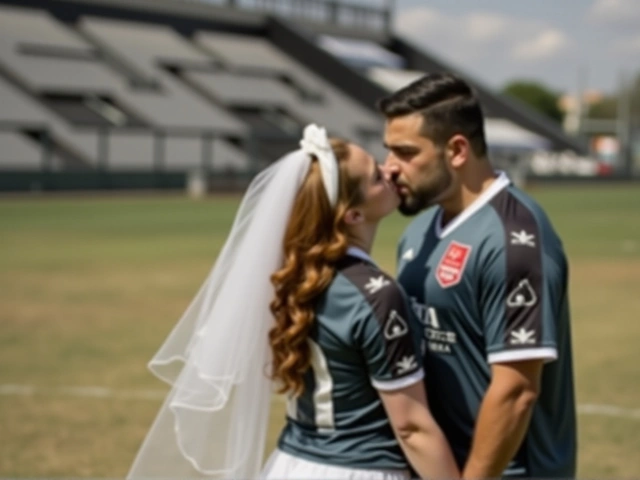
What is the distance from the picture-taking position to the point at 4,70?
49.4 m

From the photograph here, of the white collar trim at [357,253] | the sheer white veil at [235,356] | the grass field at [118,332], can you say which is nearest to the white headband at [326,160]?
the sheer white veil at [235,356]

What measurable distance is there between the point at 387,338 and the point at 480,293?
15.4 inches

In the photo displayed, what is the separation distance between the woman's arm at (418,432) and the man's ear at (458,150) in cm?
65

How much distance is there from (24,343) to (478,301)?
367 inches

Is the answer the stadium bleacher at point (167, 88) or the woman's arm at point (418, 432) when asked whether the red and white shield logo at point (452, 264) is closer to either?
the woman's arm at point (418, 432)

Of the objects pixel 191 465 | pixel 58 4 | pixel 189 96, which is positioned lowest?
pixel 189 96

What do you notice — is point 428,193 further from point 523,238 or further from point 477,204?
point 523,238

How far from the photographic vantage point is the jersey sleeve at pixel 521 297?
316 cm

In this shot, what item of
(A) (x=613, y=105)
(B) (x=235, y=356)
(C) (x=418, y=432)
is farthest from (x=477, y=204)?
(A) (x=613, y=105)

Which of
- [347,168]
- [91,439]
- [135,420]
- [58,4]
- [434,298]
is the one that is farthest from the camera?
[58,4]

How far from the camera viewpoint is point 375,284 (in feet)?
9.98

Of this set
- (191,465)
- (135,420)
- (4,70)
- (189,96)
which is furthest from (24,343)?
(189,96)

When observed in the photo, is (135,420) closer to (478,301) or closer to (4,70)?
(478,301)

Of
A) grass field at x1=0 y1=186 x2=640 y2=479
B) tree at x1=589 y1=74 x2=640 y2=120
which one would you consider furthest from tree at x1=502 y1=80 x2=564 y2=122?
grass field at x1=0 y1=186 x2=640 y2=479
